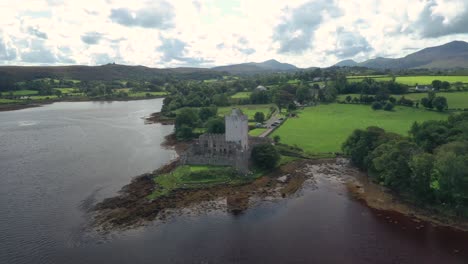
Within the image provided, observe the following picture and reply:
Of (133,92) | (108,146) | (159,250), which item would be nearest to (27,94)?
(133,92)

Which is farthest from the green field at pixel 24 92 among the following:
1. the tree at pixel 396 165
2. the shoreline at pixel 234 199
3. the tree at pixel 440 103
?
the tree at pixel 396 165

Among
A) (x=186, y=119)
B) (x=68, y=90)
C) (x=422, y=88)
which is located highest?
(x=422, y=88)

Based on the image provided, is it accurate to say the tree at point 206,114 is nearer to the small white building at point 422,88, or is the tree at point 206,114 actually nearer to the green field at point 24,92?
the small white building at point 422,88

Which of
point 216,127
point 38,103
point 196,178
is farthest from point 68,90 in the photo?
point 196,178

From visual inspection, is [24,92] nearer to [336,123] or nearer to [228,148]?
[228,148]

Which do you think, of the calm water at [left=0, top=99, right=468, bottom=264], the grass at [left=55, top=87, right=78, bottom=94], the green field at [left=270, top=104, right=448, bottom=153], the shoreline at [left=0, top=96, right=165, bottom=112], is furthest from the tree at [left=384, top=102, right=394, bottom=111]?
the grass at [left=55, top=87, right=78, bottom=94]

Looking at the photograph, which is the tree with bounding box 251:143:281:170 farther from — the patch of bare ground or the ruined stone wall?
the patch of bare ground
